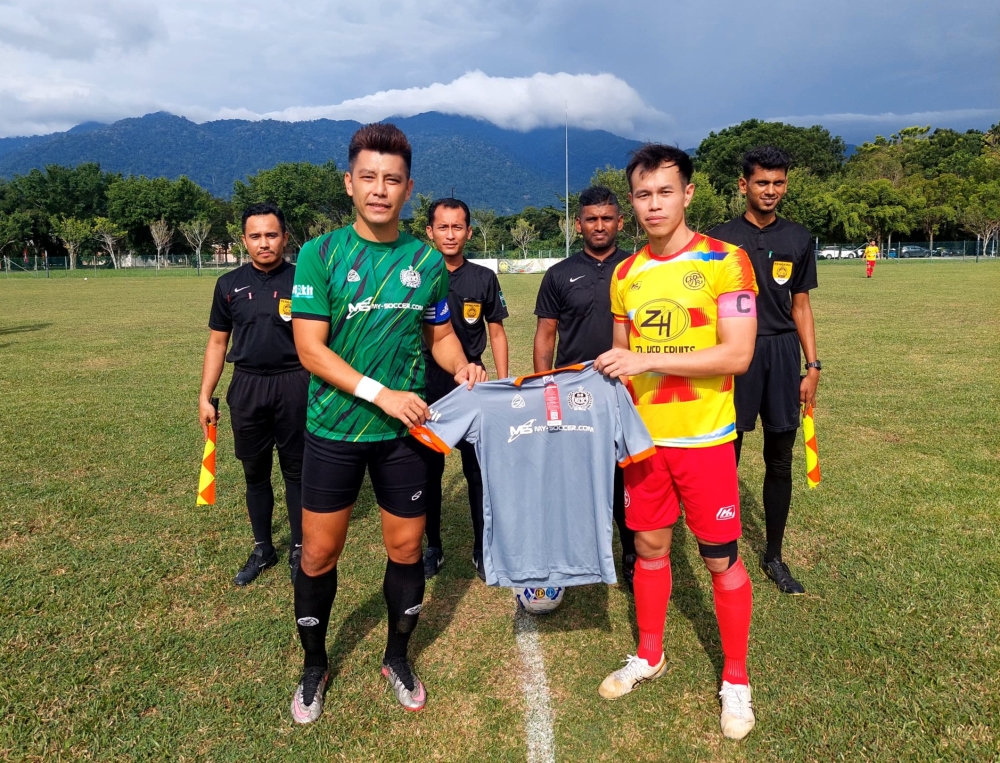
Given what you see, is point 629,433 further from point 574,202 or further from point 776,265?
point 574,202

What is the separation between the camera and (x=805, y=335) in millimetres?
4055

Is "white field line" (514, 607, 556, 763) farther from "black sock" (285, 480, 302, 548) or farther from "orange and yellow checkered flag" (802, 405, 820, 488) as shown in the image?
"orange and yellow checkered flag" (802, 405, 820, 488)

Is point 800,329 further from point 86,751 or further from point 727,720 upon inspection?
point 86,751

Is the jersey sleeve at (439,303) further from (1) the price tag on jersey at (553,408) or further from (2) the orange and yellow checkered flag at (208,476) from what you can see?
(2) the orange and yellow checkered flag at (208,476)

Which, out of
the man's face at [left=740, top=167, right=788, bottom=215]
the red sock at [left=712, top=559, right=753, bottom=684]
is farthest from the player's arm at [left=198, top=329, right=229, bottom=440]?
the man's face at [left=740, top=167, right=788, bottom=215]

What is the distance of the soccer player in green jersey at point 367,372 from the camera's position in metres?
2.65

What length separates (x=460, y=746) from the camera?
2.86 m

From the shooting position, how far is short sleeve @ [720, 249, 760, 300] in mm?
2705

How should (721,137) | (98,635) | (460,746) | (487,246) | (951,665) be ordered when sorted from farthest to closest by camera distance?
(721,137), (487,246), (98,635), (951,665), (460,746)

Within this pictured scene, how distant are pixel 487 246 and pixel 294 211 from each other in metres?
31.2

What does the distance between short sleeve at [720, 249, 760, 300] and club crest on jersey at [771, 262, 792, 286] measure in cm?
133

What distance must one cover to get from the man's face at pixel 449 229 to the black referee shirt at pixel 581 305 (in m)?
0.67

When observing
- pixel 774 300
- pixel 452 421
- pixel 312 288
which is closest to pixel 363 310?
pixel 312 288

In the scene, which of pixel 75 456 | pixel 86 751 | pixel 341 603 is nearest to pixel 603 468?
pixel 341 603
